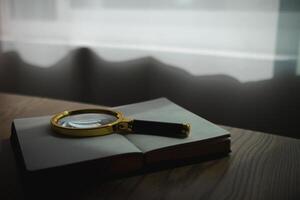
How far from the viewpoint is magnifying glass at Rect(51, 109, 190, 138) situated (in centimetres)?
69

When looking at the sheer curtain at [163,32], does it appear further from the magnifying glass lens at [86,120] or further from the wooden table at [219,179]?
the magnifying glass lens at [86,120]

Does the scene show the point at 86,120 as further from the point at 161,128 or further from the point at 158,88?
the point at 158,88

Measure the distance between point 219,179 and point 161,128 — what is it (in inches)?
5.3

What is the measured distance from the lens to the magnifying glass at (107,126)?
0.69m

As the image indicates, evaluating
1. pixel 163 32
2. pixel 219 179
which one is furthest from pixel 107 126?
pixel 163 32

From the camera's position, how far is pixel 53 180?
57 cm

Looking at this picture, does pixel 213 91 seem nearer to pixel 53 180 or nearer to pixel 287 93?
pixel 287 93

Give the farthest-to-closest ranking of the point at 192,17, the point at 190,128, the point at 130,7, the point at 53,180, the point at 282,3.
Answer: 1. the point at 130,7
2. the point at 192,17
3. the point at 282,3
4. the point at 190,128
5. the point at 53,180

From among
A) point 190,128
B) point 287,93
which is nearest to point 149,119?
point 190,128

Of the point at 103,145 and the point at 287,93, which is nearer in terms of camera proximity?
the point at 103,145

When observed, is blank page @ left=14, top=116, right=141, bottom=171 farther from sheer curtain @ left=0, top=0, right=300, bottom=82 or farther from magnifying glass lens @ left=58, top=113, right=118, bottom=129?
sheer curtain @ left=0, top=0, right=300, bottom=82

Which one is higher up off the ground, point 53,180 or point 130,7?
point 130,7

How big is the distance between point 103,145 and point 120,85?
0.99m

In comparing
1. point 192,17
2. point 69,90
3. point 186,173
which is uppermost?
point 192,17
